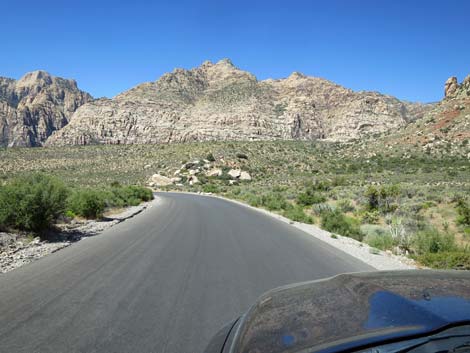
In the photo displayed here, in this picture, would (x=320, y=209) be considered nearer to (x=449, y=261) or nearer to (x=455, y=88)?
(x=449, y=261)

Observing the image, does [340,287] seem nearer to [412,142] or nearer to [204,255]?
[204,255]

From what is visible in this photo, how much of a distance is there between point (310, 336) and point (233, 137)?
116 metres

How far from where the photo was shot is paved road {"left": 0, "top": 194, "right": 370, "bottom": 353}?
14.4 feet

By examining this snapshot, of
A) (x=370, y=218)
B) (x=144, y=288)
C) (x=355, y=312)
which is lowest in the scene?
(x=370, y=218)

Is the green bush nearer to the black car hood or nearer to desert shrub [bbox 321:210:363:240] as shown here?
desert shrub [bbox 321:210:363:240]

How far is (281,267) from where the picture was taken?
824 centimetres

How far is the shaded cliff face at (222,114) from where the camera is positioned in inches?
4803

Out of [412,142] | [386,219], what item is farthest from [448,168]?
[386,219]

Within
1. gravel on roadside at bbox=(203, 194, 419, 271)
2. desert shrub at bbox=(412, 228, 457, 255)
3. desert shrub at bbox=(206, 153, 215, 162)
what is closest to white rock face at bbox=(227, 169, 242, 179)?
desert shrub at bbox=(206, 153, 215, 162)

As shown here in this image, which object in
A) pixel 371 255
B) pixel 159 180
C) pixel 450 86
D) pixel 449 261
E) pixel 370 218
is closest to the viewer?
pixel 449 261

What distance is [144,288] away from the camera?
20.9ft

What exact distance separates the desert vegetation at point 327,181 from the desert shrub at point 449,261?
2 centimetres

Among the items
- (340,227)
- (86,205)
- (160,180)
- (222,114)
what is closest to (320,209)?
(340,227)

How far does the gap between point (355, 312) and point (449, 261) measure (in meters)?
7.71
